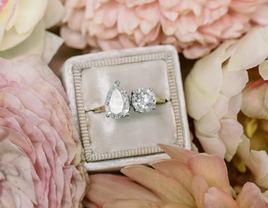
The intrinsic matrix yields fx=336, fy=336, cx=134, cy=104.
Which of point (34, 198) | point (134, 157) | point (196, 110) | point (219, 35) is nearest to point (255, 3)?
point (219, 35)

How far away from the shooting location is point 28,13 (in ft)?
1.65

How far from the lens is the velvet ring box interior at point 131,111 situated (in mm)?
512

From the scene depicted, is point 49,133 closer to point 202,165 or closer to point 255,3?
point 202,165

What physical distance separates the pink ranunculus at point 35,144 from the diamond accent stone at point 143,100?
0.10 meters

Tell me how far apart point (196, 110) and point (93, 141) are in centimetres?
17

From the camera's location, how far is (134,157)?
519 millimetres

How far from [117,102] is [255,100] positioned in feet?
0.68

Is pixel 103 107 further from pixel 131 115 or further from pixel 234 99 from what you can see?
pixel 234 99

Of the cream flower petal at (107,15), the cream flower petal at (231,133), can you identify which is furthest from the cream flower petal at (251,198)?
the cream flower petal at (107,15)

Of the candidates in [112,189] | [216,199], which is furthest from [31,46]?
[216,199]

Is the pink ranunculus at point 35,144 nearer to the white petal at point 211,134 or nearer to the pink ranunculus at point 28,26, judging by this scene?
the pink ranunculus at point 28,26

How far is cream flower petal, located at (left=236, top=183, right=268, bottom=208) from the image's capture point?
362mm

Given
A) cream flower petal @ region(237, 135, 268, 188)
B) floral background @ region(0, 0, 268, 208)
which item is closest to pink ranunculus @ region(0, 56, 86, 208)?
floral background @ region(0, 0, 268, 208)

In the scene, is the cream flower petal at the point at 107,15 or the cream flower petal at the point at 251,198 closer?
the cream flower petal at the point at 251,198
